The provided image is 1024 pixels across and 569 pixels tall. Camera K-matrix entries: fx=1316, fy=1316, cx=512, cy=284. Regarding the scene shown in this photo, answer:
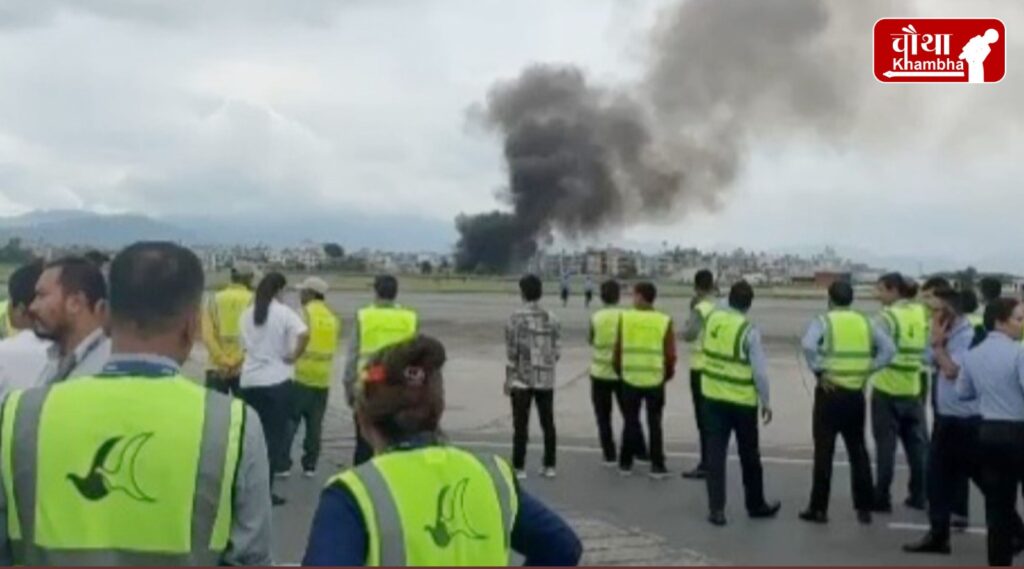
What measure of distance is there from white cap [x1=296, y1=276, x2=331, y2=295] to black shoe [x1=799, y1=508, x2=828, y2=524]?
4307 millimetres

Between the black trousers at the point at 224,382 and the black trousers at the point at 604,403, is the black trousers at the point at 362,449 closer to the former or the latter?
the black trousers at the point at 224,382

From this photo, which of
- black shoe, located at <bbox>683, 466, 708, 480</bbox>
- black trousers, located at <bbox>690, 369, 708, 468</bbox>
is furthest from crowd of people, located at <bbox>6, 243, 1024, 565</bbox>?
black shoe, located at <bbox>683, 466, 708, 480</bbox>

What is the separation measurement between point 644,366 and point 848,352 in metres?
2.30

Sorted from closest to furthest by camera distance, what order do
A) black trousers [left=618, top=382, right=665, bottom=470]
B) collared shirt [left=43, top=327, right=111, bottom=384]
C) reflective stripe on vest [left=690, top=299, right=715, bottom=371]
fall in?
collared shirt [left=43, top=327, right=111, bottom=384]
reflective stripe on vest [left=690, top=299, right=715, bottom=371]
black trousers [left=618, top=382, right=665, bottom=470]

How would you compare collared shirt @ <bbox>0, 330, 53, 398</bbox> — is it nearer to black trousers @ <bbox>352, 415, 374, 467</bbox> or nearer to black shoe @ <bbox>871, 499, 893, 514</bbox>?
black trousers @ <bbox>352, 415, 374, 467</bbox>

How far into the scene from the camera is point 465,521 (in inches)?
112

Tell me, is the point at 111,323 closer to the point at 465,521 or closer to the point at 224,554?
the point at 224,554

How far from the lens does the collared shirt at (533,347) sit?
36.7 ft

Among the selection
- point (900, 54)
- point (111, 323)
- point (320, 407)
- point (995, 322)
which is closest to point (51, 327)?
point (111, 323)

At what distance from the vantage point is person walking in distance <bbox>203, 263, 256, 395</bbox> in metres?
10.8

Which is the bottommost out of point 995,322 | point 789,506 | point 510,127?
point 789,506

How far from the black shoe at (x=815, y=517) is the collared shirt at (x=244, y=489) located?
7.32 m

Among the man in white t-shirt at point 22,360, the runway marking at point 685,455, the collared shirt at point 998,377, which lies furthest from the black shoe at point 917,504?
the man in white t-shirt at point 22,360

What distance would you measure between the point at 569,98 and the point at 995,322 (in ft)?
227
